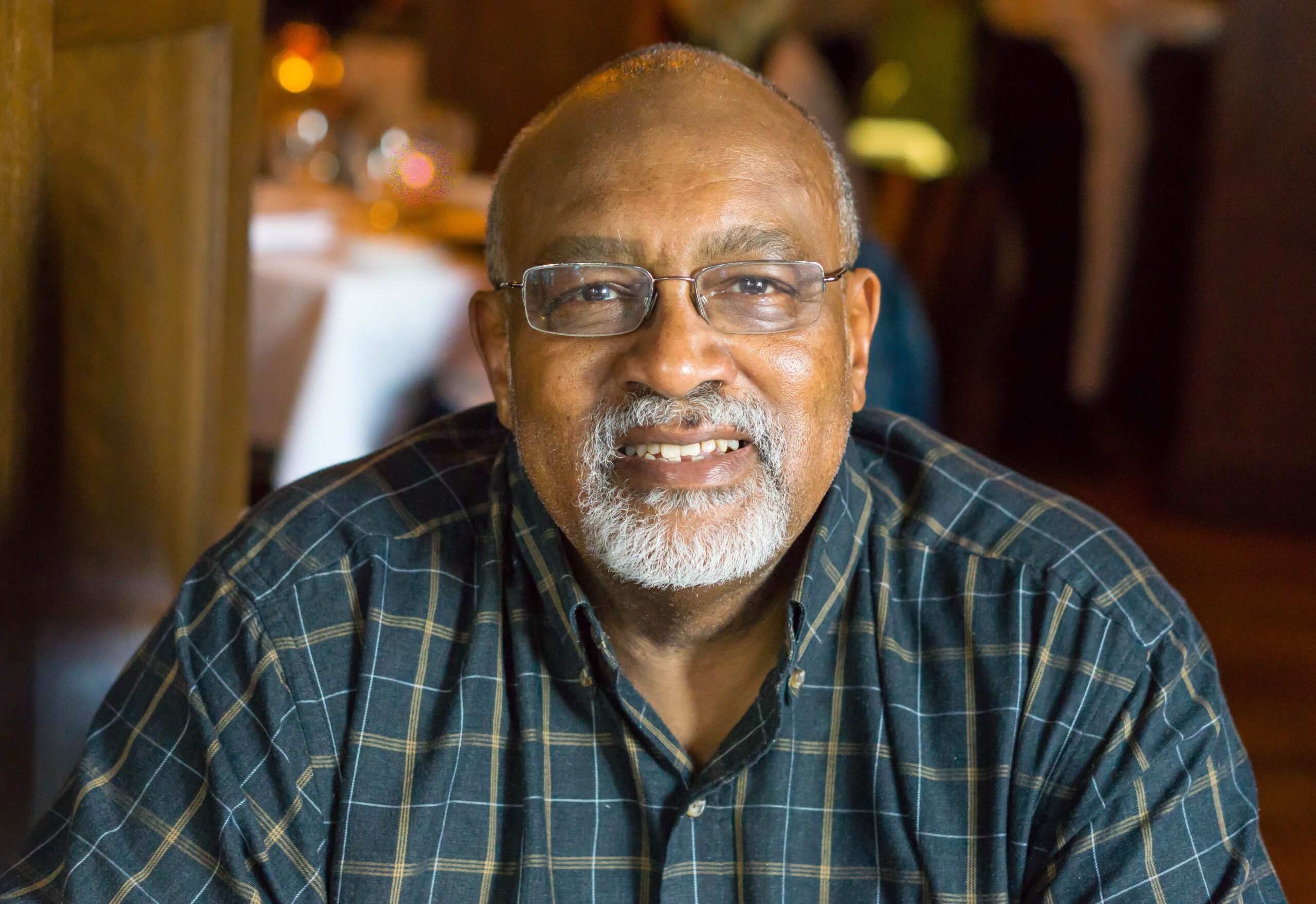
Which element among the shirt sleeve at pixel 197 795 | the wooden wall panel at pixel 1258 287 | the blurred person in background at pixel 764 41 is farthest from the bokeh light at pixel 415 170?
the wooden wall panel at pixel 1258 287

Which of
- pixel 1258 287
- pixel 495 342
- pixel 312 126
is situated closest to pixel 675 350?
pixel 495 342

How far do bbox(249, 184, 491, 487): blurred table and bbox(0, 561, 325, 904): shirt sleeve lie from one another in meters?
1.20

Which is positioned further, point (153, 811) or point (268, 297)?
point (268, 297)

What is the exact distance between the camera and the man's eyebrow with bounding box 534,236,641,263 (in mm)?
1176

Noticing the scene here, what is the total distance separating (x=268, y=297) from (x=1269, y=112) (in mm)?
2868

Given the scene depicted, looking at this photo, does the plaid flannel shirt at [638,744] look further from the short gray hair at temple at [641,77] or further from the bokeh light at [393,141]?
the bokeh light at [393,141]

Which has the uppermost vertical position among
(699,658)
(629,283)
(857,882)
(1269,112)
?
(1269,112)

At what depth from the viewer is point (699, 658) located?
1293 mm

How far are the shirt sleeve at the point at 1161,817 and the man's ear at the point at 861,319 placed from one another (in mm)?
389

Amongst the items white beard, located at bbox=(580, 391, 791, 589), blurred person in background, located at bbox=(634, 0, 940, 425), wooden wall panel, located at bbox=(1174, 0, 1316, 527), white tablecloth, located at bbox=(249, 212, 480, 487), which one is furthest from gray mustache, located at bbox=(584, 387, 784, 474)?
wooden wall panel, located at bbox=(1174, 0, 1316, 527)

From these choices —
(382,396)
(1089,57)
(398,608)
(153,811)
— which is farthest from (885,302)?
(1089,57)

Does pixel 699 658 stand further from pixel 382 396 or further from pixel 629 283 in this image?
pixel 382 396

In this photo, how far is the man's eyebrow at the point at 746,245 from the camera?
1.17m

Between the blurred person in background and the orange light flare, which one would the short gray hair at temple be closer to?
the orange light flare
